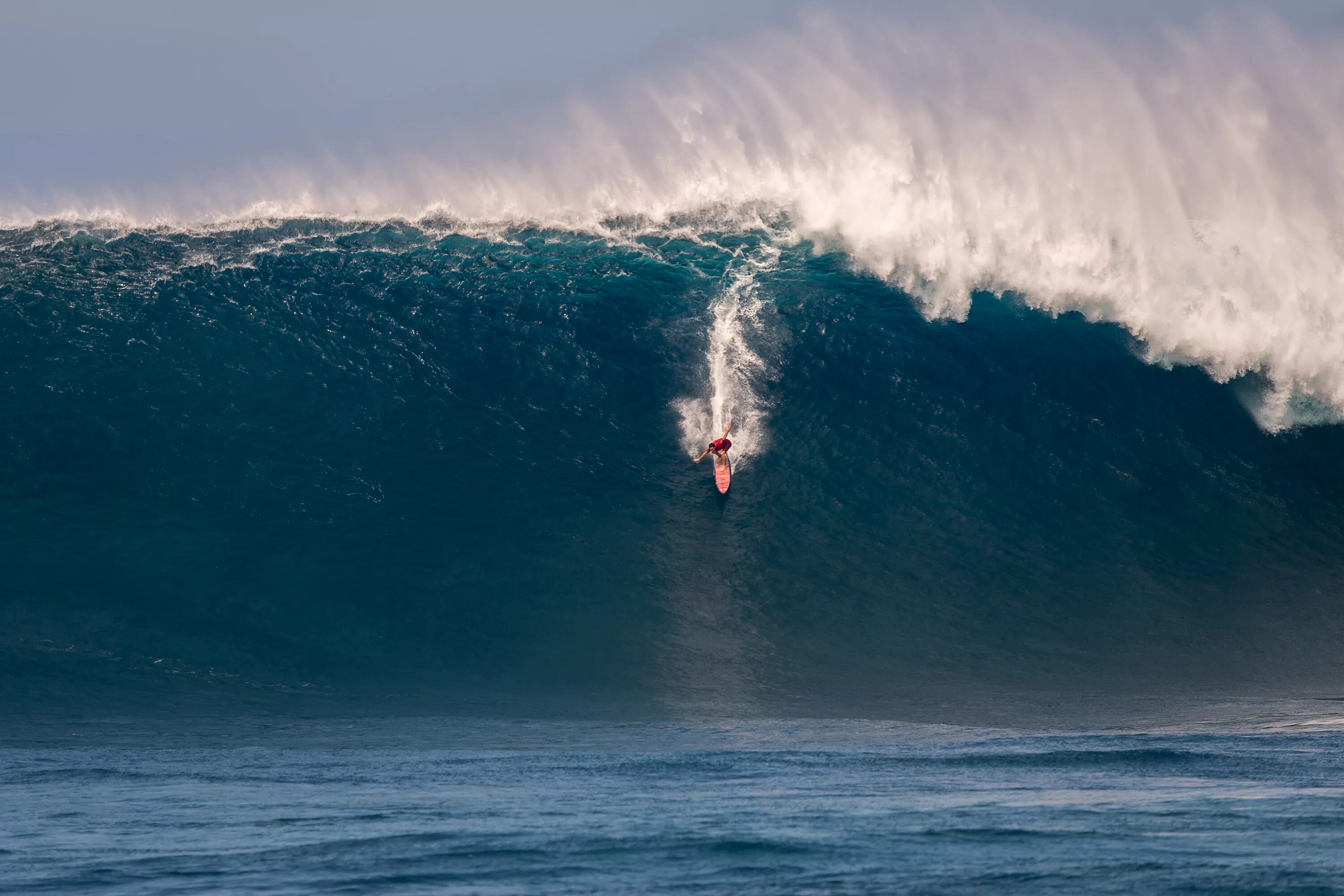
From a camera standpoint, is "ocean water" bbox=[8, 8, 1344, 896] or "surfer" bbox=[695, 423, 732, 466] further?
"surfer" bbox=[695, 423, 732, 466]

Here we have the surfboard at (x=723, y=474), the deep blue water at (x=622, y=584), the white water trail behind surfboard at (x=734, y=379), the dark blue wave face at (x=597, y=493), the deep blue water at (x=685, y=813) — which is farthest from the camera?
the white water trail behind surfboard at (x=734, y=379)

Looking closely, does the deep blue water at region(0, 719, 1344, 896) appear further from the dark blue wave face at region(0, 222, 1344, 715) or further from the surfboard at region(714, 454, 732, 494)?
the surfboard at region(714, 454, 732, 494)

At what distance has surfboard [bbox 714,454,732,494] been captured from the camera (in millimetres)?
14578

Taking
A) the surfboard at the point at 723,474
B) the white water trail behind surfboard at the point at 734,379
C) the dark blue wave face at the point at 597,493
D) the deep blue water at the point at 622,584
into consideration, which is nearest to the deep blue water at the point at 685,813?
the deep blue water at the point at 622,584

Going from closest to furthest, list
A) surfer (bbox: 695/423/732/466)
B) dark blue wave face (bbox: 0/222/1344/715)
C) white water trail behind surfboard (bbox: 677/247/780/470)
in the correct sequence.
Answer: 1. dark blue wave face (bbox: 0/222/1344/715)
2. surfer (bbox: 695/423/732/466)
3. white water trail behind surfboard (bbox: 677/247/780/470)

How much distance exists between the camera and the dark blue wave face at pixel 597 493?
1201cm

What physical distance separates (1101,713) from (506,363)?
378 inches

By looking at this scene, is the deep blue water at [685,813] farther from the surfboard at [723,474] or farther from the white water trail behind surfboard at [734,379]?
the white water trail behind surfboard at [734,379]

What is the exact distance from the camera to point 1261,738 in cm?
832

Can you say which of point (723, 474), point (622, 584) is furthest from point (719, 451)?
point (622, 584)

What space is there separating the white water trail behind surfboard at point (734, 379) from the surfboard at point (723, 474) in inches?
7.5

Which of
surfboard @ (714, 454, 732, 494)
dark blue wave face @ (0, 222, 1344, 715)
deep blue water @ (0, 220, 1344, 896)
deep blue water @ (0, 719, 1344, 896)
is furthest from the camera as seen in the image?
surfboard @ (714, 454, 732, 494)

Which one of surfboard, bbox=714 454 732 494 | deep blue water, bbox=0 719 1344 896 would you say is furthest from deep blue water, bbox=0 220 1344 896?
surfboard, bbox=714 454 732 494

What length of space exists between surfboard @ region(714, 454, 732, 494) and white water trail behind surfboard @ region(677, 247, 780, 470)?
0.19 meters
